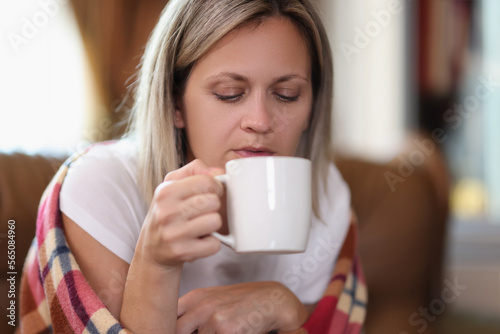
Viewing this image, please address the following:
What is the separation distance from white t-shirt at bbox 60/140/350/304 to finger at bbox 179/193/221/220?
0.25 meters

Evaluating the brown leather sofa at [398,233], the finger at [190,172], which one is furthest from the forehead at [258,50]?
the brown leather sofa at [398,233]

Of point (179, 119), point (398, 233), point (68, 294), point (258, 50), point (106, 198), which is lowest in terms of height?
point (398, 233)

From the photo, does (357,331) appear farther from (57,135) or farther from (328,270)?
Result: (57,135)

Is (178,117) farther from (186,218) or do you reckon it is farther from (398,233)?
(398,233)

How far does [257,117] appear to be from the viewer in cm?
77

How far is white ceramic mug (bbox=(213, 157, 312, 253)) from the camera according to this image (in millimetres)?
592

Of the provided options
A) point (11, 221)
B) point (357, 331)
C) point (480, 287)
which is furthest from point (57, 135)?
point (480, 287)

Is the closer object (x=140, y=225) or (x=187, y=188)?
(x=187, y=188)

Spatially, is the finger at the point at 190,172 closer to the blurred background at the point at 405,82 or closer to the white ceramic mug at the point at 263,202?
the white ceramic mug at the point at 263,202

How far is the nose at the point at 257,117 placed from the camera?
770 mm

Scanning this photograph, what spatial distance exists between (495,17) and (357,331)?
2.04 meters

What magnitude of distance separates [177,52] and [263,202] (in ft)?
1.27

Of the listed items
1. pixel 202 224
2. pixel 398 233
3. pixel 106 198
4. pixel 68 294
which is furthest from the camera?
pixel 398 233

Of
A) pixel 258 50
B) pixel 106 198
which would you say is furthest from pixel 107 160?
pixel 258 50
